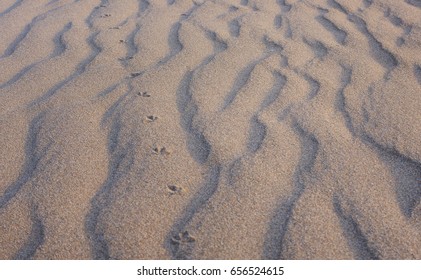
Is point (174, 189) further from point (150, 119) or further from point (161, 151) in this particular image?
point (150, 119)

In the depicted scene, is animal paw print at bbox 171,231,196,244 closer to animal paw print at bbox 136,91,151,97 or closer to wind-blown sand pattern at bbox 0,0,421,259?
wind-blown sand pattern at bbox 0,0,421,259

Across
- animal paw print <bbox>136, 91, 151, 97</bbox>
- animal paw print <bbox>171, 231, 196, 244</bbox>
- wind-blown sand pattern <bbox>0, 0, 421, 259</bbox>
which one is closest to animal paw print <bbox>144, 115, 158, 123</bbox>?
wind-blown sand pattern <bbox>0, 0, 421, 259</bbox>

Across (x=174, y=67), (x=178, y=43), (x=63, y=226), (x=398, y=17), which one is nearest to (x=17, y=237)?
(x=63, y=226)

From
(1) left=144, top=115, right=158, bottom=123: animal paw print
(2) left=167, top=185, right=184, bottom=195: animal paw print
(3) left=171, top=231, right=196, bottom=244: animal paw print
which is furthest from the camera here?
(1) left=144, top=115, right=158, bottom=123: animal paw print

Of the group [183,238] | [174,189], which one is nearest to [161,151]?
[174,189]

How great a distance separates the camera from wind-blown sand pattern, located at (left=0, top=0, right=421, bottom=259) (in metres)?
1.29

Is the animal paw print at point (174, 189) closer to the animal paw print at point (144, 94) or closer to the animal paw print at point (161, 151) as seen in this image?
the animal paw print at point (161, 151)

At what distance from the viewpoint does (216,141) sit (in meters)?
1.66

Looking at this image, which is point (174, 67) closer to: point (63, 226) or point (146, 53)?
point (146, 53)

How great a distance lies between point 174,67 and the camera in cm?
224

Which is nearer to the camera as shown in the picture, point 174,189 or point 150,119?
point 174,189

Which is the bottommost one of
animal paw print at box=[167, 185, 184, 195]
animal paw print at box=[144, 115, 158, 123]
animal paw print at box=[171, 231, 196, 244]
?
animal paw print at box=[171, 231, 196, 244]

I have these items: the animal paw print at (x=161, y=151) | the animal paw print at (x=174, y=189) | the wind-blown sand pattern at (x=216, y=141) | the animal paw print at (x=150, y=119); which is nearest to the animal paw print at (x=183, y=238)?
the wind-blown sand pattern at (x=216, y=141)

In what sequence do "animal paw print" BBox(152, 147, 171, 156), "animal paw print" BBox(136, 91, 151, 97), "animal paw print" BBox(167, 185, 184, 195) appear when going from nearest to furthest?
1. "animal paw print" BBox(167, 185, 184, 195)
2. "animal paw print" BBox(152, 147, 171, 156)
3. "animal paw print" BBox(136, 91, 151, 97)
